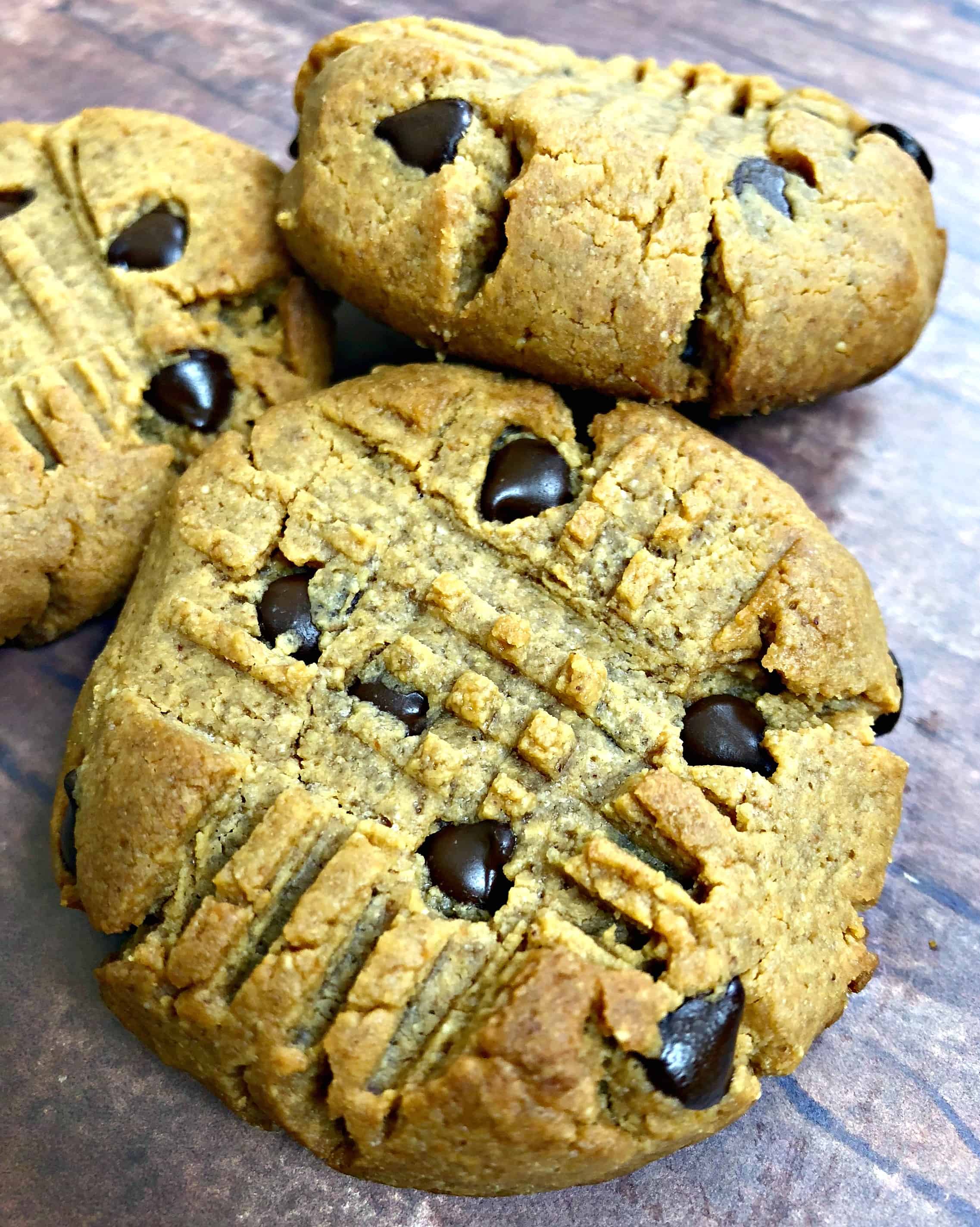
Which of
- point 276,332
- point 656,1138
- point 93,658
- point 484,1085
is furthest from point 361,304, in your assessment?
point 656,1138

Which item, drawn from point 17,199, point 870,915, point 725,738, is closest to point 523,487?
point 725,738

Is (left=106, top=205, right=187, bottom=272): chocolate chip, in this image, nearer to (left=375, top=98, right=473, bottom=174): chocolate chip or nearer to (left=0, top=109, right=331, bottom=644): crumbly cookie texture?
(left=0, top=109, right=331, bottom=644): crumbly cookie texture

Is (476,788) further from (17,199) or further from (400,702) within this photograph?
(17,199)

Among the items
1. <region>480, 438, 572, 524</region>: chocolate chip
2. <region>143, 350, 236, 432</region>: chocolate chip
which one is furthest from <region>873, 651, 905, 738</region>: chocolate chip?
<region>143, 350, 236, 432</region>: chocolate chip

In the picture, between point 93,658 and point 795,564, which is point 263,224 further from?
point 795,564

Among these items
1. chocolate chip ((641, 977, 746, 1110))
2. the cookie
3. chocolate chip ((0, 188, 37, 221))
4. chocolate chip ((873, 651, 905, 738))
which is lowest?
chocolate chip ((641, 977, 746, 1110))

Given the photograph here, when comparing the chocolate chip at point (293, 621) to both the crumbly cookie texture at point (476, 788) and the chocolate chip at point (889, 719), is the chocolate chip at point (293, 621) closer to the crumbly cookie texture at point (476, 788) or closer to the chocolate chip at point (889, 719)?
the crumbly cookie texture at point (476, 788)

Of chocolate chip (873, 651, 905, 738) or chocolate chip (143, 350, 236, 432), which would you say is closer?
chocolate chip (873, 651, 905, 738)
